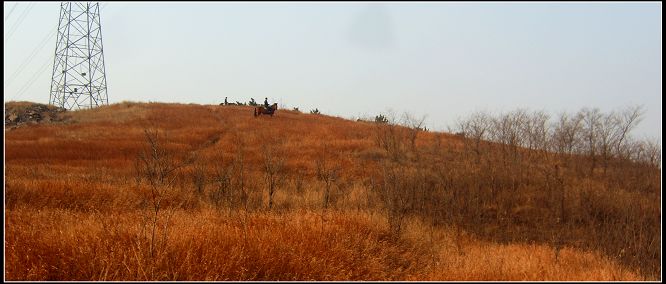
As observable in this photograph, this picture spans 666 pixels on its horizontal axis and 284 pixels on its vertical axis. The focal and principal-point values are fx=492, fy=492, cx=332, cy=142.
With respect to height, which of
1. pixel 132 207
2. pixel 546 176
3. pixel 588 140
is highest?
pixel 588 140

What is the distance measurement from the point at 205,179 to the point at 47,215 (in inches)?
375

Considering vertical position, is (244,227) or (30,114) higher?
(30,114)

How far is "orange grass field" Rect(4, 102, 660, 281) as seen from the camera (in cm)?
655

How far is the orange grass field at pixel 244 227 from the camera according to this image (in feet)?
21.5

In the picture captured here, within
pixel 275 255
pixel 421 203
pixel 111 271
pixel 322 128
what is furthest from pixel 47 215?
pixel 322 128

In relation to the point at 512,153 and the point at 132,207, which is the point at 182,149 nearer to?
the point at 132,207

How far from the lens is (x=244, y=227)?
827cm

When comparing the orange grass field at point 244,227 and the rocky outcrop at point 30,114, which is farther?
the rocky outcrop at point 30,114

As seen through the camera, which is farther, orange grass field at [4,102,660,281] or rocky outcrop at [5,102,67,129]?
rocky outcrop at [5,102,67,129]

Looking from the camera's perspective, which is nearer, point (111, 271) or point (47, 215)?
point (111, 271)

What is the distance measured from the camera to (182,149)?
26.4 meters

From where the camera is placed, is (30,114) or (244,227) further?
(30,114)

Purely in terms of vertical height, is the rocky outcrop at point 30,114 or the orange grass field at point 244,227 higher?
the rocky outcrop at point 30,114

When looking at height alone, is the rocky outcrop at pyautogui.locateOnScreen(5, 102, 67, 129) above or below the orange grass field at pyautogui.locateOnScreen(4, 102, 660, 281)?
above
